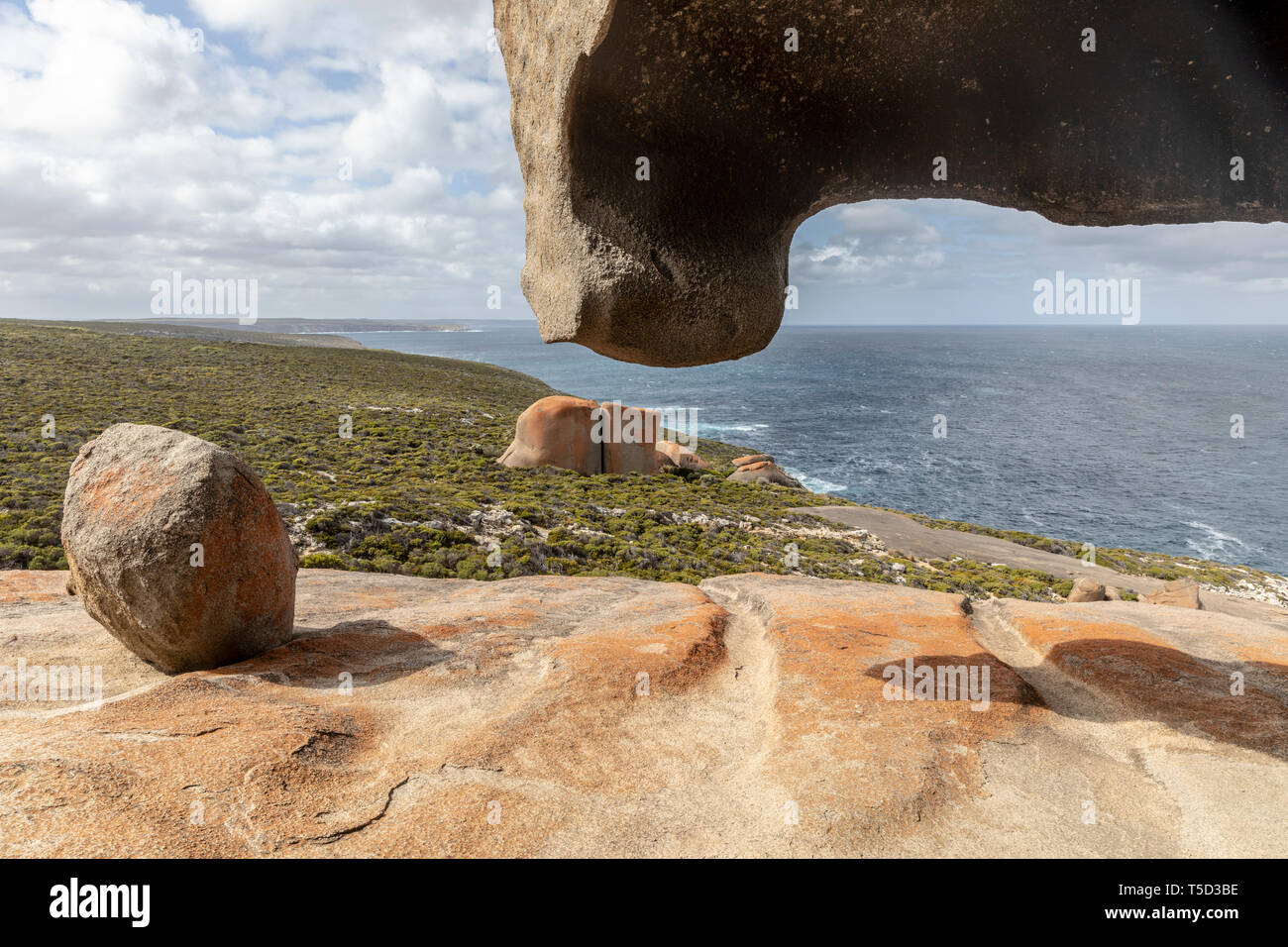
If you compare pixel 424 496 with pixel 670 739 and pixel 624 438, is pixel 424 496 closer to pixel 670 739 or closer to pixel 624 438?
pixel 624 438

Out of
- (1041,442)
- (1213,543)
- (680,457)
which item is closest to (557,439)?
(680,457)

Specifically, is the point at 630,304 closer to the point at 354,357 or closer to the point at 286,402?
the point at 286,402

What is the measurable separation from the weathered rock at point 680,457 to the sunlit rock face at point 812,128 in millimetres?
30539

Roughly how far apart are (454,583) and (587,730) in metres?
5.75

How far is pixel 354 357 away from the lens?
79.4 m

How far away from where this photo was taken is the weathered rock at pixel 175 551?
6.83 m

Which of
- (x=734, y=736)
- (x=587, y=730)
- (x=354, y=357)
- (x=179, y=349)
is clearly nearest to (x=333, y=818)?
(x=587, y=730)

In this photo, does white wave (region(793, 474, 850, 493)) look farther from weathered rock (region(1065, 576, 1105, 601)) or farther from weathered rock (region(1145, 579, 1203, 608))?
weathered rock (region(1145, 579, 1203, 608))

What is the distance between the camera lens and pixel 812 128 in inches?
207

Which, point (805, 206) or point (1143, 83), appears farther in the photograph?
point (805, 206)

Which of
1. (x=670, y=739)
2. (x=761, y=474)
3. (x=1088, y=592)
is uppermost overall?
(x=670, y=739)

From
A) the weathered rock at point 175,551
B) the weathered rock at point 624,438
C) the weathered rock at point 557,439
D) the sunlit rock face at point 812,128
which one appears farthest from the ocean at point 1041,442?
the sunlit rock face at point 812,128

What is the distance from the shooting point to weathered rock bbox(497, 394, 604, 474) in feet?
103

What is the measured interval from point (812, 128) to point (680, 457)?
31201 mm
